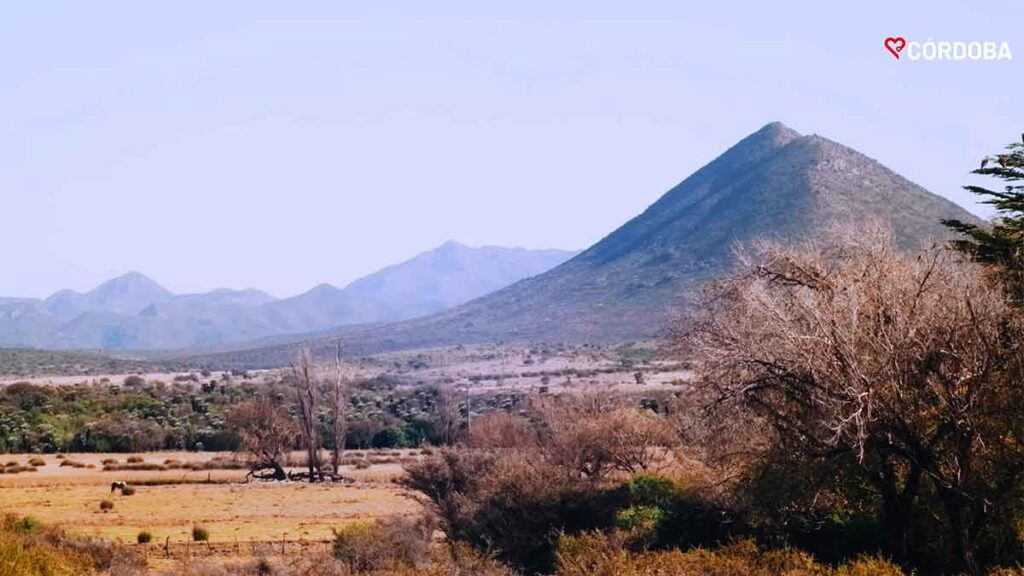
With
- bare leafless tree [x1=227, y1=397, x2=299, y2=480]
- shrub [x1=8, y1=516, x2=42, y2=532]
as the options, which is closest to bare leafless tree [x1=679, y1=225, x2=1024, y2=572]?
shrub [x1=8, y1=516, x2=42, y2=532]

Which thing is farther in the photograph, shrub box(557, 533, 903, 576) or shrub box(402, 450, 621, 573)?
shrub box(402, 450, 621, 573)

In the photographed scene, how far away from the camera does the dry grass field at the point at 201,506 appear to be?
31906 mm

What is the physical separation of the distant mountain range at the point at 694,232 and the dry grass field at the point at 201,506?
49.4 m

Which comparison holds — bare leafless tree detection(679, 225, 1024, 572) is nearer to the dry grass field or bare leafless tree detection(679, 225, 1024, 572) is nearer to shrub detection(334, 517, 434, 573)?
shrub detection(334, 517, 434, 573)

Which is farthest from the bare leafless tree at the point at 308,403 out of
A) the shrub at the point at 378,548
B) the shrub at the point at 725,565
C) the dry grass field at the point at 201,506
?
the shrub at the point at 725,565

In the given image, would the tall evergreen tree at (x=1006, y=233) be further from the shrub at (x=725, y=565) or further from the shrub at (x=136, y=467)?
the shrub at (x=136, y=467)

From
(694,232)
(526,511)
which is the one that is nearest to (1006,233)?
(526,511)

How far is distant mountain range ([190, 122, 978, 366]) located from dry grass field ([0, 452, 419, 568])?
49.4 meters

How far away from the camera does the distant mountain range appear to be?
11162 cm

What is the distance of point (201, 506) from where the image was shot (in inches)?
1703

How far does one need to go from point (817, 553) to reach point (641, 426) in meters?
13.7

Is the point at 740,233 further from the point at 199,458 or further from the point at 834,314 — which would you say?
the point at 834,314

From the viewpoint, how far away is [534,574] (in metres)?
24.2

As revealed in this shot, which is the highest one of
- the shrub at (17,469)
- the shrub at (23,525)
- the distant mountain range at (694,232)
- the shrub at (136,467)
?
the distant mountain range at (694,232)
